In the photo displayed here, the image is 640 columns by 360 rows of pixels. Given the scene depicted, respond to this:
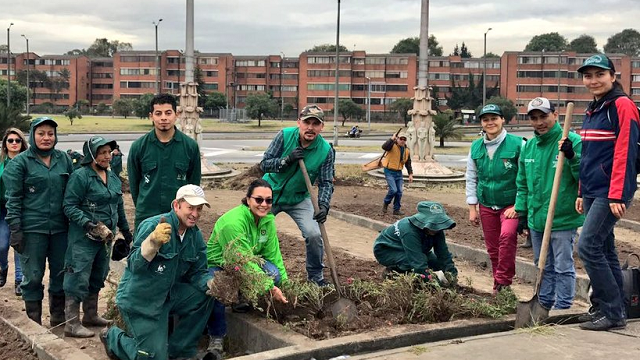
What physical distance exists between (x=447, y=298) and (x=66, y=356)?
284 centimetres

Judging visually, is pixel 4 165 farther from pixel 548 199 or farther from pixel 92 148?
pixel 548 199

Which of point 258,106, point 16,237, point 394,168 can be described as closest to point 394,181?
point 394,168

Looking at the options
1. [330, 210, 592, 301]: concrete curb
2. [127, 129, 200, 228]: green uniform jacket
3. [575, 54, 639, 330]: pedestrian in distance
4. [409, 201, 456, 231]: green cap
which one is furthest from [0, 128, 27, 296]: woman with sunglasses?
[330, 210, 592, 301]: concrete curb

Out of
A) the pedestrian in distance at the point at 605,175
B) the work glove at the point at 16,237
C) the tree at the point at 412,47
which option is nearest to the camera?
the pedestrian in distance at the point at 605,175

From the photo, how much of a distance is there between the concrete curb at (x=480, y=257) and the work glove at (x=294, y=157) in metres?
2.73

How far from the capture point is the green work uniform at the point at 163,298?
175 inches

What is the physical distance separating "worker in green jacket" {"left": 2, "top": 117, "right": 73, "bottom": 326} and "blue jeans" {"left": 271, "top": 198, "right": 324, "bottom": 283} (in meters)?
1.85

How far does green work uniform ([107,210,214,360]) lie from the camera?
4.45m

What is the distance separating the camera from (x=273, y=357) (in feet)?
14.0

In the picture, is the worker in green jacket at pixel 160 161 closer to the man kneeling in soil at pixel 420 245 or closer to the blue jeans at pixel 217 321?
the blue jeans at pixel 217 321

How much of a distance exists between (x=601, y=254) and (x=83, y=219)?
397 centimetres

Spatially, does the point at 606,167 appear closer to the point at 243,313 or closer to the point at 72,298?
the point at 243,313

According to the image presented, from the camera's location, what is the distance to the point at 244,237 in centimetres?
516

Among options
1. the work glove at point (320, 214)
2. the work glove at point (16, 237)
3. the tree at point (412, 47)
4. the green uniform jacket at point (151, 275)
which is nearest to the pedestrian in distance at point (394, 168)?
the work glove at point (320, 214)
